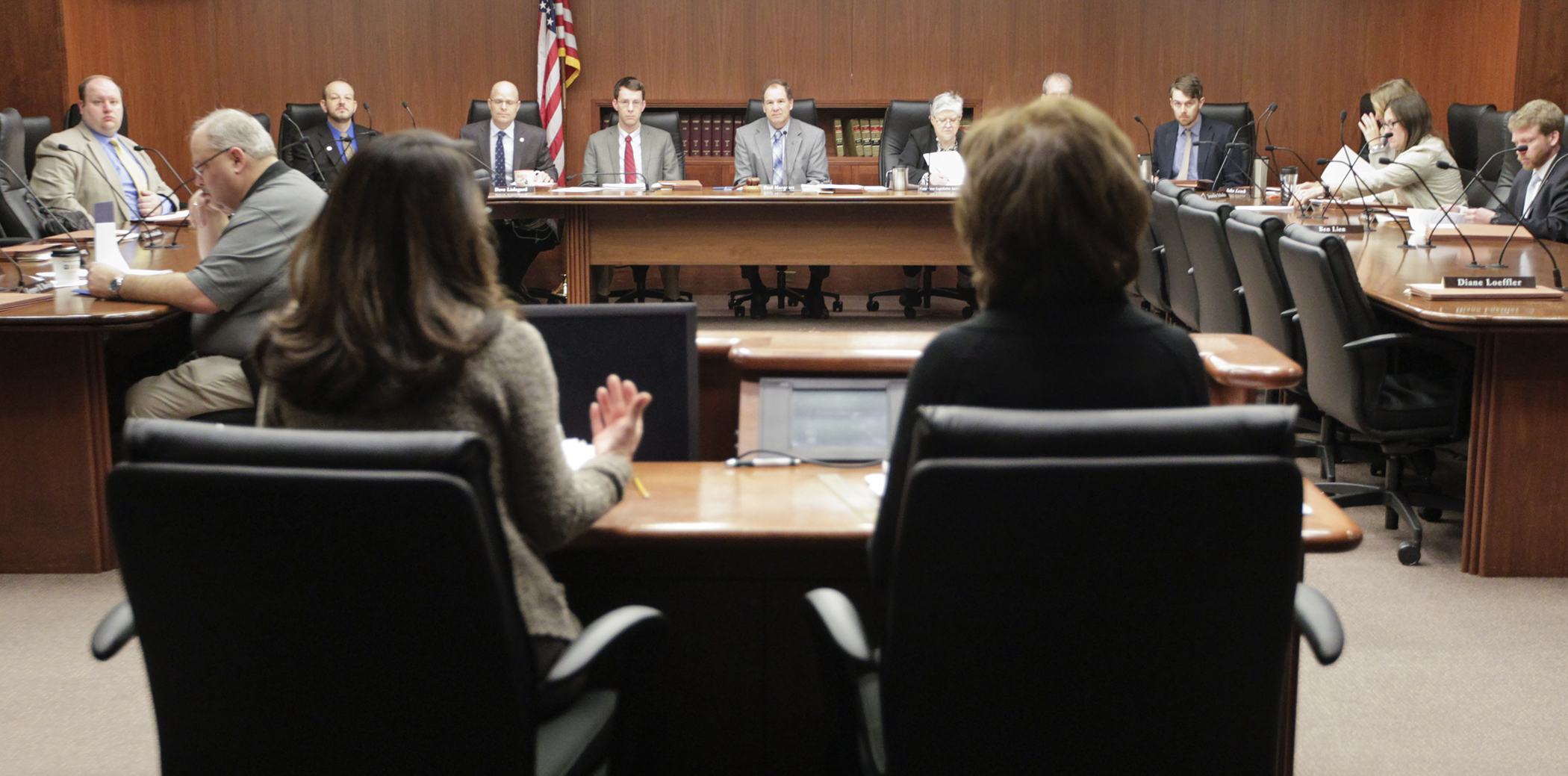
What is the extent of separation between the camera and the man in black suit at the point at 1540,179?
5035 mm

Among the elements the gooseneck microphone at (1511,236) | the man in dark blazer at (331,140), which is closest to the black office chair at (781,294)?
the man in dark blazer at (331,140)

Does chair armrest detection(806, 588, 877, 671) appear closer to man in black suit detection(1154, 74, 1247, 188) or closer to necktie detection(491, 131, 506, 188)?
necktie detection(491, 131, 506, 188)

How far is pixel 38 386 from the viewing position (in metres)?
3.33

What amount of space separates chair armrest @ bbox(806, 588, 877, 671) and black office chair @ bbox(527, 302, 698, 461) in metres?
0.59

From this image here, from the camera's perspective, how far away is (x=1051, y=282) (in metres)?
1.44

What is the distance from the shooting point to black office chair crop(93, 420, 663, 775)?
1.23m

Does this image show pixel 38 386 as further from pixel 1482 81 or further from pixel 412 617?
pixel 1482 81

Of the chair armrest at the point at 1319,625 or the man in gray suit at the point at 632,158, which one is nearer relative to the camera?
the chair armrest at the point at 1319,625

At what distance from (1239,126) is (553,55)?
418cm

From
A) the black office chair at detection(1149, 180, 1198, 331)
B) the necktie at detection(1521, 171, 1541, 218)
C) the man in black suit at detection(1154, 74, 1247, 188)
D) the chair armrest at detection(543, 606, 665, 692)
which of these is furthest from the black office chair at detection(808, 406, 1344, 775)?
the man in black suit at detection(1154, 74, 1247, 188)

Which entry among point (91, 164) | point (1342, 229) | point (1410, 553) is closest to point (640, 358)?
point (1410, 553)

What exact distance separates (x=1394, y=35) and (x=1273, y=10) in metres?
0.83

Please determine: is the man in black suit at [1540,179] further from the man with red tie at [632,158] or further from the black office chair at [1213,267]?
the man with red tie at [632,158]

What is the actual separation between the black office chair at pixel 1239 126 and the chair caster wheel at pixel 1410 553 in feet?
15.1
